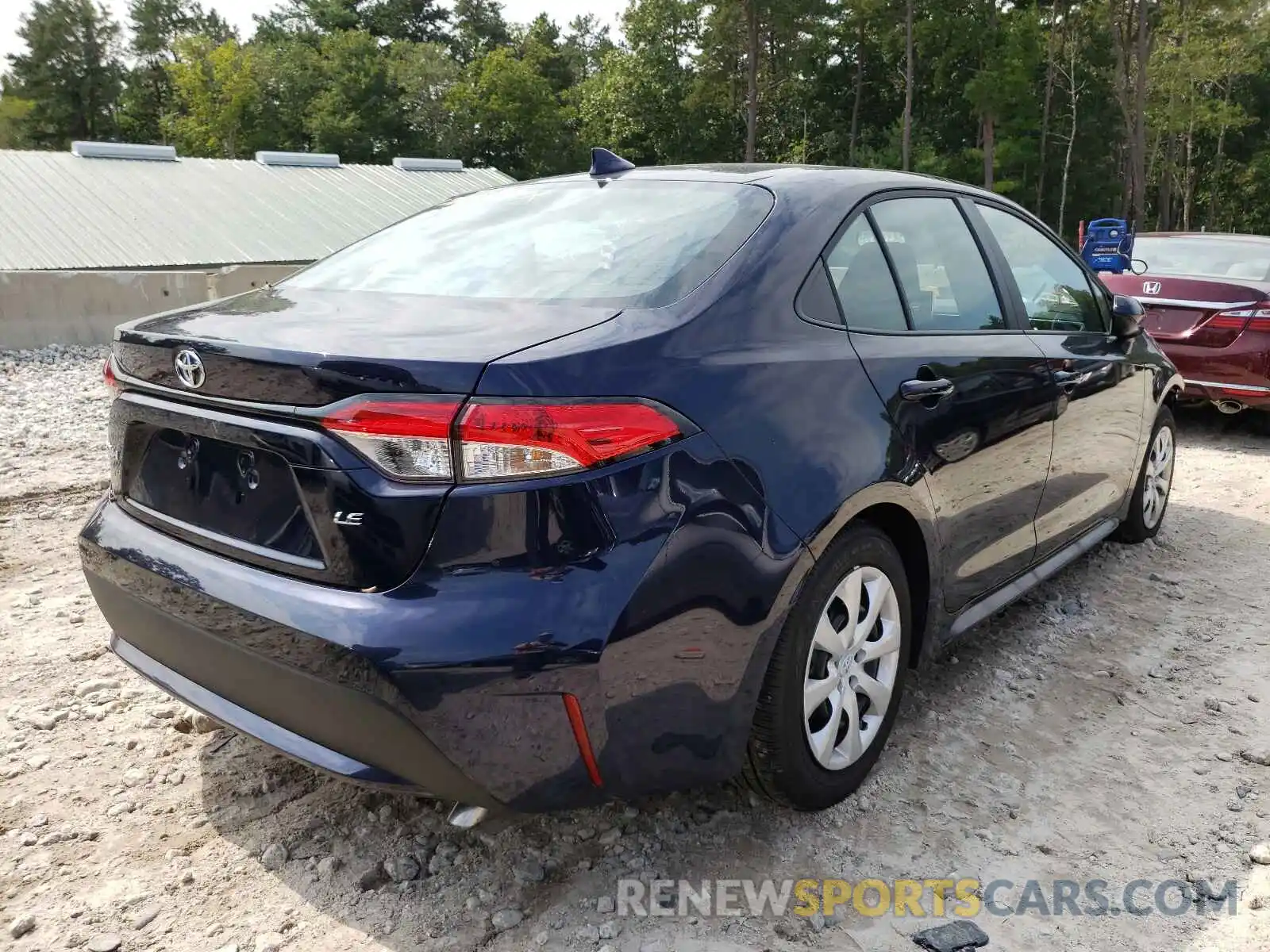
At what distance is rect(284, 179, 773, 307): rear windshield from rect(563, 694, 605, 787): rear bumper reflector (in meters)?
0.87

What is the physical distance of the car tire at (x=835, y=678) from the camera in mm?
2311

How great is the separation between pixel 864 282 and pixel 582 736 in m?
1.47

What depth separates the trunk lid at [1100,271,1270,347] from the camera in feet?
22.1

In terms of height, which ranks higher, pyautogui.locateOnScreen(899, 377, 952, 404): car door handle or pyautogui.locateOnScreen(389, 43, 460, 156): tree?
pyautogui.locateOnScreen(389, 43, 460, 156): tree

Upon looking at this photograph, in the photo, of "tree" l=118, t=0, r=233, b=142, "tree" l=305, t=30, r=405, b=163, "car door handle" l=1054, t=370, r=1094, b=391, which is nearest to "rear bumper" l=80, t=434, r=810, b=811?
"car door handle" l=1054, t=370, r=1094, b=391

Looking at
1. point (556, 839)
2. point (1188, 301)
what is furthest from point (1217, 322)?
point (556, 839)

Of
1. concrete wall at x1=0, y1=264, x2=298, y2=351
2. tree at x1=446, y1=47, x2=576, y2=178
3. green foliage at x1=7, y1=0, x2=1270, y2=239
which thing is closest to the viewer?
concrete wall at x1=0, y1=264, x2=298, y2=351

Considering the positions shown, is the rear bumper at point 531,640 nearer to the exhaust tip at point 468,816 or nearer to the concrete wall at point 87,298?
the exhaust tip at point 468,816

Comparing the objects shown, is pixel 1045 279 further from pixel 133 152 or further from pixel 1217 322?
pixel 133 152

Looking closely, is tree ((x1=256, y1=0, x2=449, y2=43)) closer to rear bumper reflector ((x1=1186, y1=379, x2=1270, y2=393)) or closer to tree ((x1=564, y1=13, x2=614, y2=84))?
tree ((x1=564, y1=13, x2=614, y2=84))

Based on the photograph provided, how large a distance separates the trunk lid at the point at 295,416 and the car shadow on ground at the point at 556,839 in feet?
2.55

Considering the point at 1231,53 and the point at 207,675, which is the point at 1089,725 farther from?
the point at 1231,53

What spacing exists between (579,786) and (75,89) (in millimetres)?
80412

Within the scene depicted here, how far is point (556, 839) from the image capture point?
8.30ft
